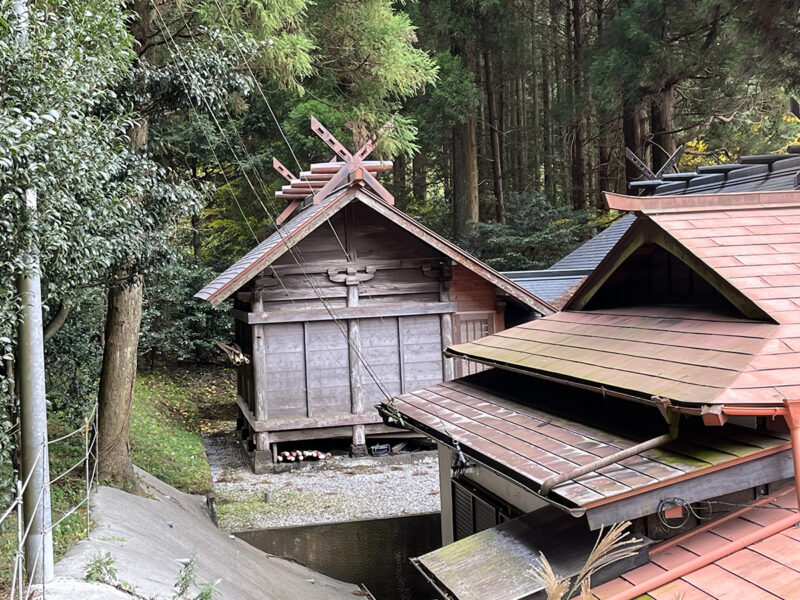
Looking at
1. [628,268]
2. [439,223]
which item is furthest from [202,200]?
[439,223]

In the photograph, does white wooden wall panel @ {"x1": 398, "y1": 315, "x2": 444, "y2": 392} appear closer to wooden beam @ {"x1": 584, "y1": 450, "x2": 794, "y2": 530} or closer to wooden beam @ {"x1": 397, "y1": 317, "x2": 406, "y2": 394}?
wooden beam @ {"x1": 397, "y1": 317, "x2": 406, "y2": 394}

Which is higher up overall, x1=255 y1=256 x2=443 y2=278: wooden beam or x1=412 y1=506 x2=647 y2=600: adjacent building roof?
x1=255 y1=256 x2=443 y2=278: wooden beam

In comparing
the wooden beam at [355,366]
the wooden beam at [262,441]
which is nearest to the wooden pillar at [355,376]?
the wooden beam at [355,366]

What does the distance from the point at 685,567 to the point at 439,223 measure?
76.8 ft

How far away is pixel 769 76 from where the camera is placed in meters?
12.4

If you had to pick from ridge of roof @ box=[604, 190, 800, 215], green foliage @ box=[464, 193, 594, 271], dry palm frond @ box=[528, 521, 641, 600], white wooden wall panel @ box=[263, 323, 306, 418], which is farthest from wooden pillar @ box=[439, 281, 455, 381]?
dry palm frond @ box=[528, 521, 641, 600]

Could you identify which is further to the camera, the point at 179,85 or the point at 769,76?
the point at 769,76

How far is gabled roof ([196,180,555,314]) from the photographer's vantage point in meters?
12.0

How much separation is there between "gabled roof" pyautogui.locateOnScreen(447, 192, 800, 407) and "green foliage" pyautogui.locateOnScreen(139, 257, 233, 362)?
1270cm

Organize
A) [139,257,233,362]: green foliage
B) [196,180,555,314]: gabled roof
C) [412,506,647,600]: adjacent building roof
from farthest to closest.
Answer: [139,257,233,362]: green foliage, [196,180,555,314]: gabled roof, [412,506,647,600]: adjacent building roof

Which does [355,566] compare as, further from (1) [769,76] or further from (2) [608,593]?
(1) [769,76]

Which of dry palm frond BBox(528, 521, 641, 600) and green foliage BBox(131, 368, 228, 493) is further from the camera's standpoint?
green foliage BBox(131, 368, 228, 493)

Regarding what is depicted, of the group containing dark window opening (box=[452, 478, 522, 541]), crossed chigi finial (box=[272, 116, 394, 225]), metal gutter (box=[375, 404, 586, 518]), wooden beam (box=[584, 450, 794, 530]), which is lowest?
dark window opening (box=[452, 478, 522, 541])

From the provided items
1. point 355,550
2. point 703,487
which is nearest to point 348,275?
point 355,550
